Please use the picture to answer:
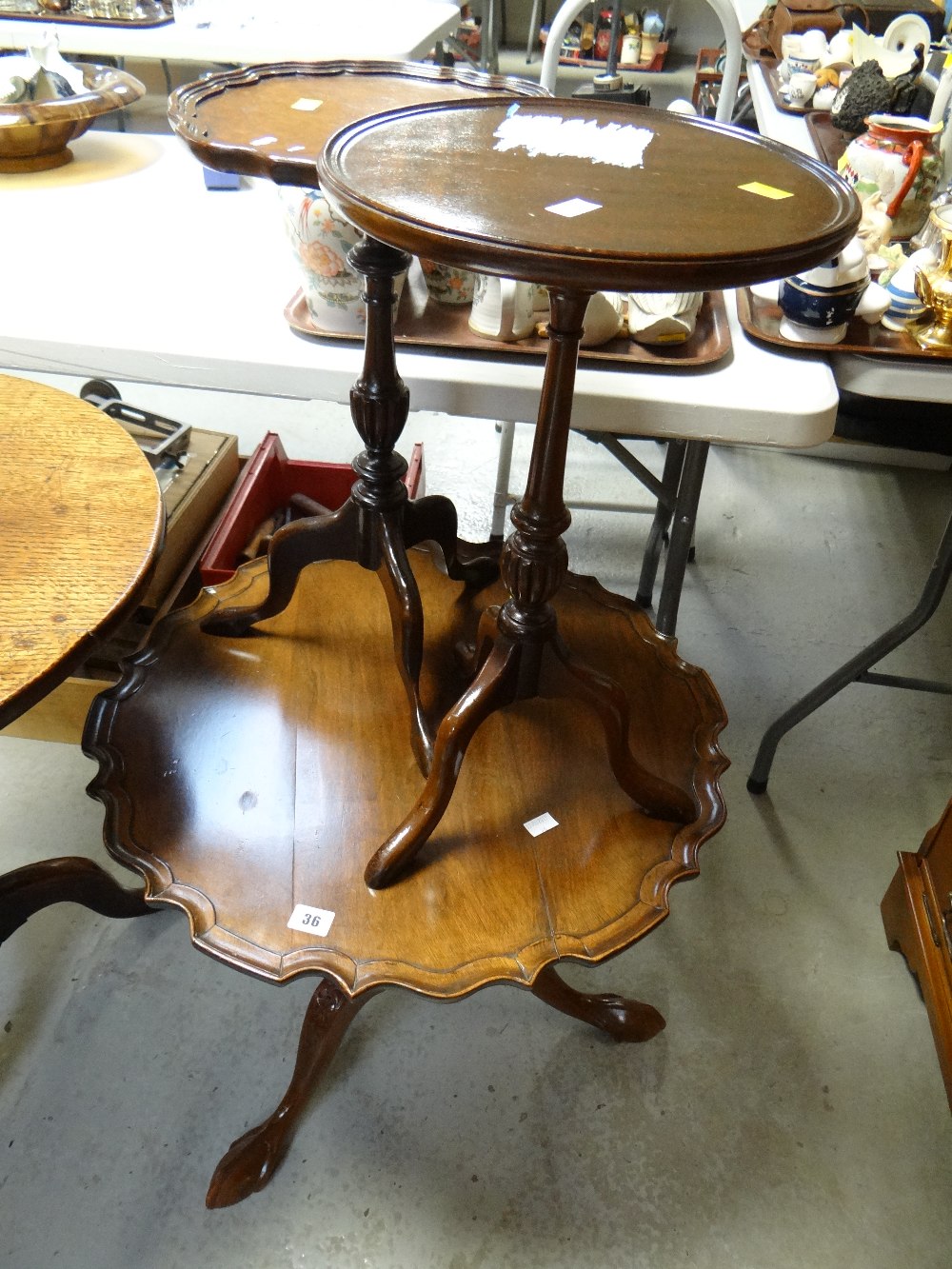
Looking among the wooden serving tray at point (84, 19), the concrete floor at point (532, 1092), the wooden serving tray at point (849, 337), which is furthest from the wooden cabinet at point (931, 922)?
the wooden serving tray at point (84, 19)

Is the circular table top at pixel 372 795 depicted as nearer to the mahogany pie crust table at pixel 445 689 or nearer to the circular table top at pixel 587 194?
the mahogany pie crust table at pixel 445 689

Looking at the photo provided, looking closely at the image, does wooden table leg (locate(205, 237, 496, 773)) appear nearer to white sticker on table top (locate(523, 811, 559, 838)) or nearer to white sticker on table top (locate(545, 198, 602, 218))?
white sticker on table top (locate(523, 811, 559, 838))

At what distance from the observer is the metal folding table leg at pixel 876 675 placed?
133 centimetres

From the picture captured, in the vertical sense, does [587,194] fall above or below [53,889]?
above

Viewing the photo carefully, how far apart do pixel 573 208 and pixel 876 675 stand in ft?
3.61

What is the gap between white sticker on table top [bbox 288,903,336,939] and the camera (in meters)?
0.82

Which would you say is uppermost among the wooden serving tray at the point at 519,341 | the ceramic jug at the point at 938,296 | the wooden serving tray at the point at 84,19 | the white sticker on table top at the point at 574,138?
the white sticker on table top at the point at 574,138

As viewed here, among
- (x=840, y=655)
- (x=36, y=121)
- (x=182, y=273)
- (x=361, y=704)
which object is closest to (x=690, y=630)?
(x=840, y=655)

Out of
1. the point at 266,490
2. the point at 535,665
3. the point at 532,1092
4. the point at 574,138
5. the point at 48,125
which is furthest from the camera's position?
the point at 266,490

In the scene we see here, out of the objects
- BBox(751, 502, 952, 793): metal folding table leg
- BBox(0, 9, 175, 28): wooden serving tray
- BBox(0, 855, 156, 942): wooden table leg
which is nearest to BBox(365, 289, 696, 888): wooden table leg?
→ BBox(0, 855, 156, 942): wooden table leg

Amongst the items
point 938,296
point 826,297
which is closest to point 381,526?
point 826,297

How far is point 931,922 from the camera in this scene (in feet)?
4.27

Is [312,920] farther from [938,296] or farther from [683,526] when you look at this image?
[938,296]

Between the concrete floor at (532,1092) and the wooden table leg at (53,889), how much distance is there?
160 mm
